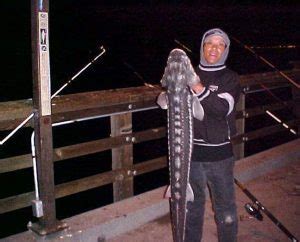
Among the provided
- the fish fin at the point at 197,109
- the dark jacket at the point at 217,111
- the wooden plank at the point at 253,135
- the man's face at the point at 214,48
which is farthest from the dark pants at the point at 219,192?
the wooden plank at the point at 253,135

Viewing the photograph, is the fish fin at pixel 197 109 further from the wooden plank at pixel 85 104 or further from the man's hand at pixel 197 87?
the wooden plank at pixel 85 104

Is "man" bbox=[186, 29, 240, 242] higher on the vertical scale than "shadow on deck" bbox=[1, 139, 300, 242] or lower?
higher

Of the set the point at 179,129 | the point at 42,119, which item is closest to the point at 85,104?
the point at 42,119

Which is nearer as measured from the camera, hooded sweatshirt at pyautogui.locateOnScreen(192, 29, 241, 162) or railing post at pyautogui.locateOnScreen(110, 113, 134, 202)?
hooded sweatshirt at pyautogui.locateOnScreen(192, 29, 241, 162)

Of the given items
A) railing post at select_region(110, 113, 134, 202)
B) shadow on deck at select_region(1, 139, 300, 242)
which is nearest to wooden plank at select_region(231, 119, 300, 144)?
shadow on deck at select_region(1, 139, 300, 242)

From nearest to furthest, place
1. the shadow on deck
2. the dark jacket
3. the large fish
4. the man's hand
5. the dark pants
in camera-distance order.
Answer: the large fish < the man's hand < the dark jacket < the dark pants < the shadow on deck

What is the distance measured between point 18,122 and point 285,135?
1153cm

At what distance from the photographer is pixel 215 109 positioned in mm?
4680

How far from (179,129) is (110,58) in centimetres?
2114

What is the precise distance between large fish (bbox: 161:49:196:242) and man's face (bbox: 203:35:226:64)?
59 cm

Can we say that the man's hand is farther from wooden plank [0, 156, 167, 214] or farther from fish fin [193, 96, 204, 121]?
wooden plank [0, 156, 167, 214]

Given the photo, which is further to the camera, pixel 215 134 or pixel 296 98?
pixel 296 98

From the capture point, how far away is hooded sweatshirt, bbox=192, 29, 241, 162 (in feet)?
15.3

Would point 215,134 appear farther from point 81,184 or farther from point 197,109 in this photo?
point 81,184
